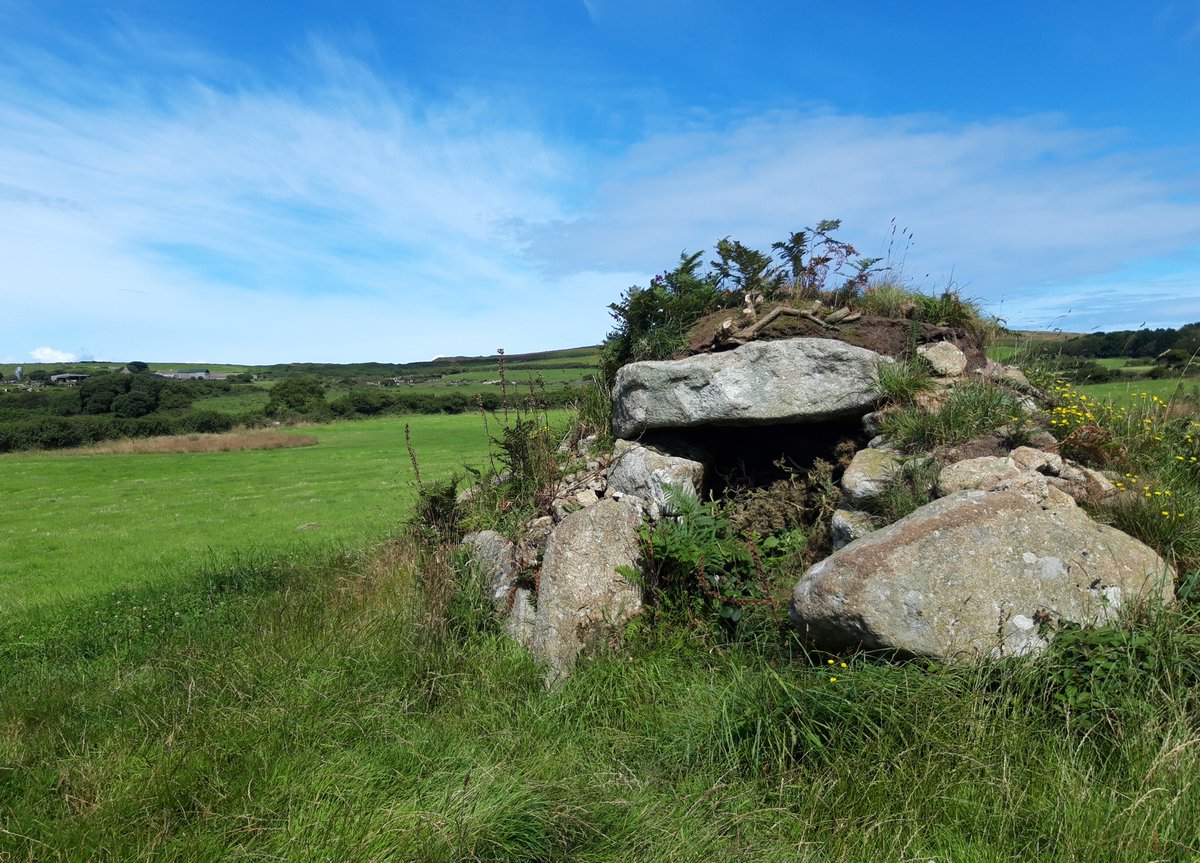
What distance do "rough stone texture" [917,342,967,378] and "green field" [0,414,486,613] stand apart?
28.0 ft

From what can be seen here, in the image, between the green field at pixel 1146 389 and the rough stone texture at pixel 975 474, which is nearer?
the rough stone texture at pixel 975 474

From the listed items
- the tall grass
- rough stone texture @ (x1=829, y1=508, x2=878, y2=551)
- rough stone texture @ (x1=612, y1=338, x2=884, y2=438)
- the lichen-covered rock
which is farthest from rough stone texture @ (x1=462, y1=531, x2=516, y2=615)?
the lichen-covered rock

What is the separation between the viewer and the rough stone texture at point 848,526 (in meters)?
6.07

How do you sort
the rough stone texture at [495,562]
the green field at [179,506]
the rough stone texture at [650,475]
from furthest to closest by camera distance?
the green field at [179,506], the rough stone texture at [650,475], the rough stone texture at [495,562]

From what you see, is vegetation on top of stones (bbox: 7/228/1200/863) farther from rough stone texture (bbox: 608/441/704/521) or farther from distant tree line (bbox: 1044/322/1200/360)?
distant tree line (bbox: 1044/322/1200/360)

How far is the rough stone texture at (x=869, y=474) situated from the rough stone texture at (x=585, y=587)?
2018 mm

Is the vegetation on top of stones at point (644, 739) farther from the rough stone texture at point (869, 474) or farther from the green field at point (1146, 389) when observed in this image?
the green field at point (1146, 389)

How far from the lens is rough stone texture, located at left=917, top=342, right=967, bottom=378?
302 inches

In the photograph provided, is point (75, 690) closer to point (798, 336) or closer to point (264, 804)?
point (264, 804)

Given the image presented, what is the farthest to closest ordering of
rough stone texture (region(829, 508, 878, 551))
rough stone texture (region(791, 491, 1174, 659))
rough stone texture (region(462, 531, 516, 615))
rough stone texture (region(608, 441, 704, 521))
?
rough stone texture (region(608, 441, 704, 521)), rough stone texture (region(462, 531, 516, 615)), rough stone texture (region(829, 508, 878, 551)), rough stone texture (region(791, 491, 1174, 659))

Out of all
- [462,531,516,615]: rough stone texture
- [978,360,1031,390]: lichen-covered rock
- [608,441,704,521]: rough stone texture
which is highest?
[978,360,1031,390]: lichen-covered rock

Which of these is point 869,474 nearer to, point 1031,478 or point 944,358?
point 1031,478

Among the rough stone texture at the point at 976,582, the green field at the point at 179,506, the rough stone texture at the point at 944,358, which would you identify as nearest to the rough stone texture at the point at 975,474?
the rough stone texture at the point at 976,582

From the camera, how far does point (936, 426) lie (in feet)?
22.2
